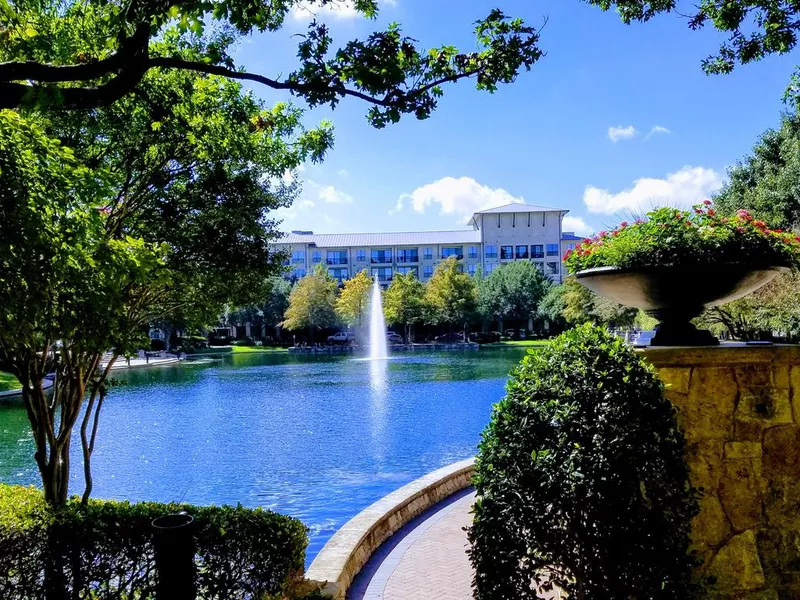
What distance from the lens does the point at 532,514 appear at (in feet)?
9.14

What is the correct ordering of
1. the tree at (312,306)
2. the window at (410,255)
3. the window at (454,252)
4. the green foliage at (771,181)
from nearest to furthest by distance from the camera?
the green foliage at (771,181), the tree at (312,306), the window at (454,252), the window at (410,255)

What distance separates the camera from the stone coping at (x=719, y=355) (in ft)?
11.0

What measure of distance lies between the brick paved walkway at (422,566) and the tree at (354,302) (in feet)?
157

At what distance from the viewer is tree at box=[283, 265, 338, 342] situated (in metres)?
54.1

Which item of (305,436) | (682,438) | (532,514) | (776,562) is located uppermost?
(682,438)

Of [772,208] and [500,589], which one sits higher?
[772,208]

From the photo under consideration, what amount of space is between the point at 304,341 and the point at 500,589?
59.3 metres

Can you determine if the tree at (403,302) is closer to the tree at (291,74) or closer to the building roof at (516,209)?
the building roof at (516,209)

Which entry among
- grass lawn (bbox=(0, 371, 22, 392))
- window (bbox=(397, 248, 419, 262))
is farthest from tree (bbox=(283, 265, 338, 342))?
grass lawn (bbox=(0, 371, 22, 392))

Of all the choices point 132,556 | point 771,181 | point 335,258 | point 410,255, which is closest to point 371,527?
point 132,556

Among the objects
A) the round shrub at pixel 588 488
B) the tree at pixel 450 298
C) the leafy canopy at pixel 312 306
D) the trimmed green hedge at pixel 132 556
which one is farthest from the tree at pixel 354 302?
the round shrub at pixel 588 488

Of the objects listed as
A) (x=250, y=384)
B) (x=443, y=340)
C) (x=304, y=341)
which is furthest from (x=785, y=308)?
(x=304, y=341)

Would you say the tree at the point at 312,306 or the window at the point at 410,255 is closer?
the tree at the point at 312,306

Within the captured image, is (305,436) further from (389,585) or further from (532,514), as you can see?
(532,514)
